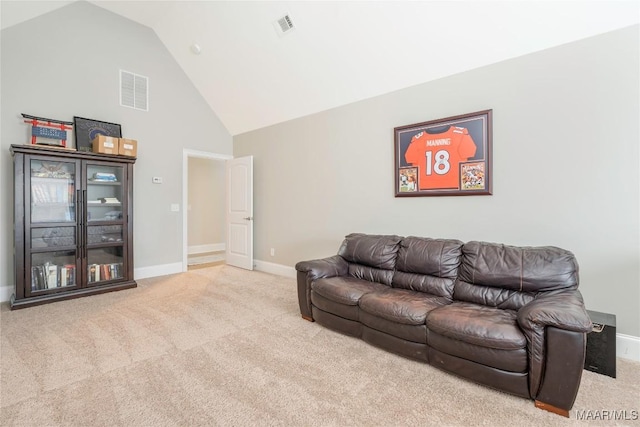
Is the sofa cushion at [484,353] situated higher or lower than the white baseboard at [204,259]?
higher

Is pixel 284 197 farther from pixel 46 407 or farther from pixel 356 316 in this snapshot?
pixel 46 407

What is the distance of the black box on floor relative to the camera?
205 centimetres

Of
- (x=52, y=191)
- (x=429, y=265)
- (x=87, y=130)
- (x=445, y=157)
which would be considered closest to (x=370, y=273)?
(x=429, y=265)

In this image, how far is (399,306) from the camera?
91.0 inches

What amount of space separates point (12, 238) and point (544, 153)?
19.7 ft

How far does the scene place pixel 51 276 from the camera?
12.0ft

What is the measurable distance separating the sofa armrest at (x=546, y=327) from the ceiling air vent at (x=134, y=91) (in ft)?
18.2

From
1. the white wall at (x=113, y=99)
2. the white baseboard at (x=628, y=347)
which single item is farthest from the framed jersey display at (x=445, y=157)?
the white wall at (x=113, y=99)

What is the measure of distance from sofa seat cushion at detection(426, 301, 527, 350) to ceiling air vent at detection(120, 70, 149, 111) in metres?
5.10

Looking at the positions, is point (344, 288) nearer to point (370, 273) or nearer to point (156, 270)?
point (370, 273)

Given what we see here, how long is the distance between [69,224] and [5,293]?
1113 millimetres

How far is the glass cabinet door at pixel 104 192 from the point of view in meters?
4.09

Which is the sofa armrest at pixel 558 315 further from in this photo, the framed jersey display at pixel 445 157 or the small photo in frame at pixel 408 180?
the small photo in frame at pixel 408 180

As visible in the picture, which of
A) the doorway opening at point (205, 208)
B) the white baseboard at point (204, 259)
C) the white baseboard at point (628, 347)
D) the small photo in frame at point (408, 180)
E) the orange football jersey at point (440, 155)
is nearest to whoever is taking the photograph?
the white baseboard at point (628, 347)
